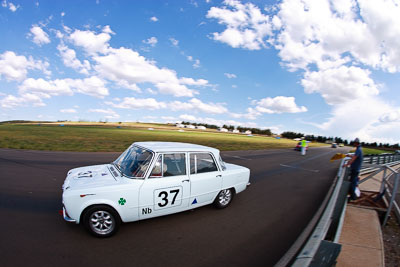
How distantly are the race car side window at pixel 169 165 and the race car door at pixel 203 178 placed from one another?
227 millimetres

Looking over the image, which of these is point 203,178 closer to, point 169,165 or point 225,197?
point 169,165

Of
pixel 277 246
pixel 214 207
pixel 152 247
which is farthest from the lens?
pixel 214 207

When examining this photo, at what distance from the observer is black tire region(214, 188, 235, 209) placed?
15.8 feet

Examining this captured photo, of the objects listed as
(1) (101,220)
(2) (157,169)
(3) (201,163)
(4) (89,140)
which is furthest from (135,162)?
(4) (89,140)

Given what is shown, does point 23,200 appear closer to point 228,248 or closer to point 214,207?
point 214,207

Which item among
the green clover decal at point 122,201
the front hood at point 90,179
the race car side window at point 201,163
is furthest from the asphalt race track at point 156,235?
the race car side window at point 201,163

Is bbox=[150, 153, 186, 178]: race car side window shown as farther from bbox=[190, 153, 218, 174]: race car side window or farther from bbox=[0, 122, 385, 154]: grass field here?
bbox=[0, 122, 385, 154]: grass field

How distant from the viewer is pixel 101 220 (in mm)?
3395

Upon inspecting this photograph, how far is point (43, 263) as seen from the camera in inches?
107

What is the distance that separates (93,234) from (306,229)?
4.46 m

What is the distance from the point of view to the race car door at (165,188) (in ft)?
11.7

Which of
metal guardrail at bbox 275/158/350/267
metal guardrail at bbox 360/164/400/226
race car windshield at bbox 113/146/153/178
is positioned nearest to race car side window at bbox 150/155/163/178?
race car windshield at bbox 113/146/153/178

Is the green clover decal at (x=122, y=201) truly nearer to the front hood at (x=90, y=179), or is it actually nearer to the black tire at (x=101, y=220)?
the black tire at (x=101, y=220)

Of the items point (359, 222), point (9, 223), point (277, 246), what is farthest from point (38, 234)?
point (359, 222)
